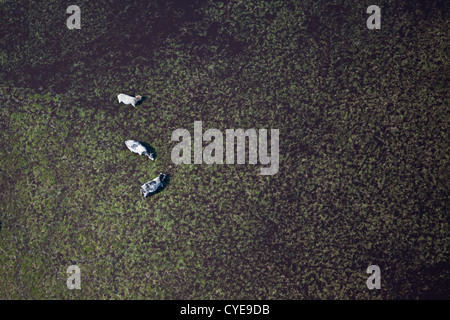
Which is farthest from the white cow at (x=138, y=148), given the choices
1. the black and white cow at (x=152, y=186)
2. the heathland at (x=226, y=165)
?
the black and white cow at (x=152, y=186)

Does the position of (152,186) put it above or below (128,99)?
below

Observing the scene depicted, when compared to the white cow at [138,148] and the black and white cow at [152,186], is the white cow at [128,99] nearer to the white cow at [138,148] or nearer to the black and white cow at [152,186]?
the white cow at [138,148]

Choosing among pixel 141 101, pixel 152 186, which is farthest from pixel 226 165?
pixel 141 101

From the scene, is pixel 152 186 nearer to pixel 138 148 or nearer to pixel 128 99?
pixel 138 148

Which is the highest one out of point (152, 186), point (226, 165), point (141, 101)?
point (141, 101)

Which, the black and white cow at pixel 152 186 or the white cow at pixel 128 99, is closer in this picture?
the black and white cow at pixel 152 186

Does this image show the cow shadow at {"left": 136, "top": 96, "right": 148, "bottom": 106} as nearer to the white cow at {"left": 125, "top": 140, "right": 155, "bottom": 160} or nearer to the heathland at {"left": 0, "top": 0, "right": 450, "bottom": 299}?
the heathland at {"left": 0, "top": 0, "right": 450, "bottom": 299}

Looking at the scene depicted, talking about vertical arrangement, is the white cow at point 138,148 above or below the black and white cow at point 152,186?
above

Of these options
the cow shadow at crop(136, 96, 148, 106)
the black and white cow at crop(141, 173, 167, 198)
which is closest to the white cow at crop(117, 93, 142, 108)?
the cow shadow at crop(136, 96, 148, 106)

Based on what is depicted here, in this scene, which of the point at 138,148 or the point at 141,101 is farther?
the point at 141,101

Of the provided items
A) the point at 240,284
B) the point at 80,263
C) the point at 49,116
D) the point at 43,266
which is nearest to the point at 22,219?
the point at 43,266
